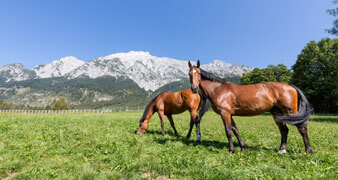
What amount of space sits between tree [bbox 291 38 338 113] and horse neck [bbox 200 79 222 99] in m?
40.0

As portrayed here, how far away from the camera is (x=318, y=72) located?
114ft

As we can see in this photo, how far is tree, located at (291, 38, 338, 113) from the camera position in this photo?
34.1 m

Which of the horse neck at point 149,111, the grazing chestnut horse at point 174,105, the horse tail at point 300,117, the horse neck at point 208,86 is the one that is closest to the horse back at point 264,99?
the horse tail at point 300,117

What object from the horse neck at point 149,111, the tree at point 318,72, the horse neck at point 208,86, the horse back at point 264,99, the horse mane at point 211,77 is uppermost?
the tree at point 318,72

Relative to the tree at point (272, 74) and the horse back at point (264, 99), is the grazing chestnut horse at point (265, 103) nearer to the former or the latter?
the horse back at point (264, 99)

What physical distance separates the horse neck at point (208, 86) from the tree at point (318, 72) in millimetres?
39986

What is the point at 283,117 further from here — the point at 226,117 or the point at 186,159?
the point at 186,159

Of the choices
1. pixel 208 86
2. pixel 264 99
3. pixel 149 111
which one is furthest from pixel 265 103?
pixel 149 111

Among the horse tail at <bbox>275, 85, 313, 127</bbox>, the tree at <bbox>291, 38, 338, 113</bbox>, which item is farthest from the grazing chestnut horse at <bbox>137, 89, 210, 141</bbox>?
the tree at <bbox>291, 38, 338, 113</bbox>

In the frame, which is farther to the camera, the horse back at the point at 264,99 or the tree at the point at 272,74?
the tree at the point at 272,74

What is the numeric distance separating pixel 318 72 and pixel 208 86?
4308 cm

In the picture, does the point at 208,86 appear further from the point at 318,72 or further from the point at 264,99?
the point at 318,72

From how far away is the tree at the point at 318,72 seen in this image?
34094 millimetres

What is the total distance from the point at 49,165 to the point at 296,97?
8940mm
